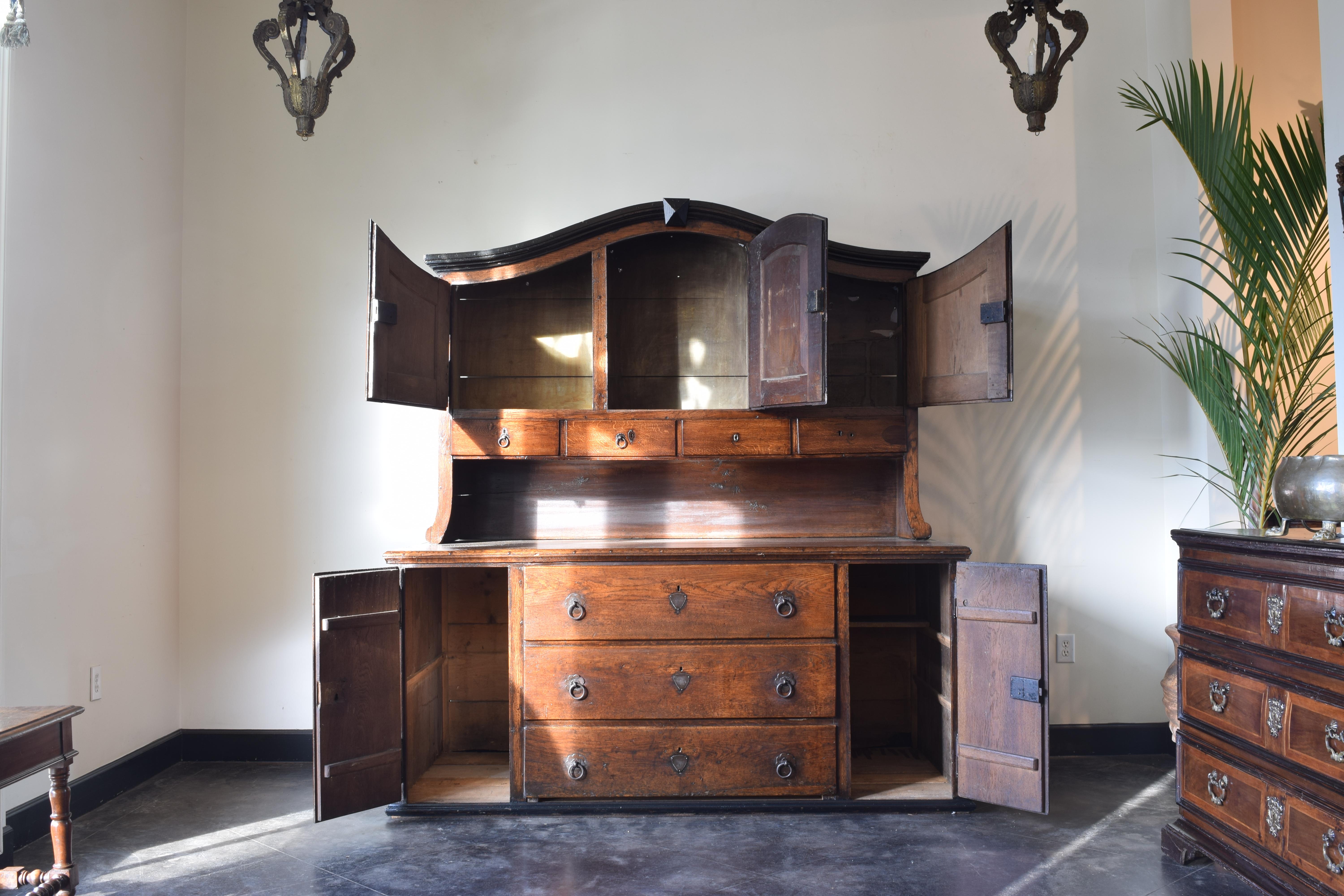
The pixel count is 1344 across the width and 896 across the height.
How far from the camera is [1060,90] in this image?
134 inches

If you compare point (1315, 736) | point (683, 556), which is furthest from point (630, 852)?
point (1315, 736)

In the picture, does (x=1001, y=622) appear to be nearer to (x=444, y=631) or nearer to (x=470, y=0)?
(x=444, y=631)

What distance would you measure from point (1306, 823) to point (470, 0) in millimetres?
4017

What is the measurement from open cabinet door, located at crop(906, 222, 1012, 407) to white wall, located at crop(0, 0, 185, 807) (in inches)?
119

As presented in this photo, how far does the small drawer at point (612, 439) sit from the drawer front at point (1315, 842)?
2.04m

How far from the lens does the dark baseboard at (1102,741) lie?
331cm

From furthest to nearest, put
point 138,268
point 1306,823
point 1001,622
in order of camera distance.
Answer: point 138,268 < point 1001,622 < point 1306,823

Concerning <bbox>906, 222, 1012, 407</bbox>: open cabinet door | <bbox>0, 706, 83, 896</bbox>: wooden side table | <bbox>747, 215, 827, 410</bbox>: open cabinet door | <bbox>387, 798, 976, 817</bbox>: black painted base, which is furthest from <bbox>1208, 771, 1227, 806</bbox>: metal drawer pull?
<bbox>0, 706, 83, 896</bbox>: wooden side table

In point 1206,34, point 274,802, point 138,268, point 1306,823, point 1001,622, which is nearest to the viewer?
point 1306,823

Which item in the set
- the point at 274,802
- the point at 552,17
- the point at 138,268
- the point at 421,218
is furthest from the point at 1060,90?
the point at 274,802

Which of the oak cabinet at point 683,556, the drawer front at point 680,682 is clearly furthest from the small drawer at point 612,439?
the drawer front at point 680,682

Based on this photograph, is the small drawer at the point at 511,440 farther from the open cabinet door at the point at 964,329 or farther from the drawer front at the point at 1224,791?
the drawer front at the point at 1224,791

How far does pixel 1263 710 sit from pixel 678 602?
1.65 m

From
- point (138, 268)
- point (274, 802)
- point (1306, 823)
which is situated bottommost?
point (274, 802)
